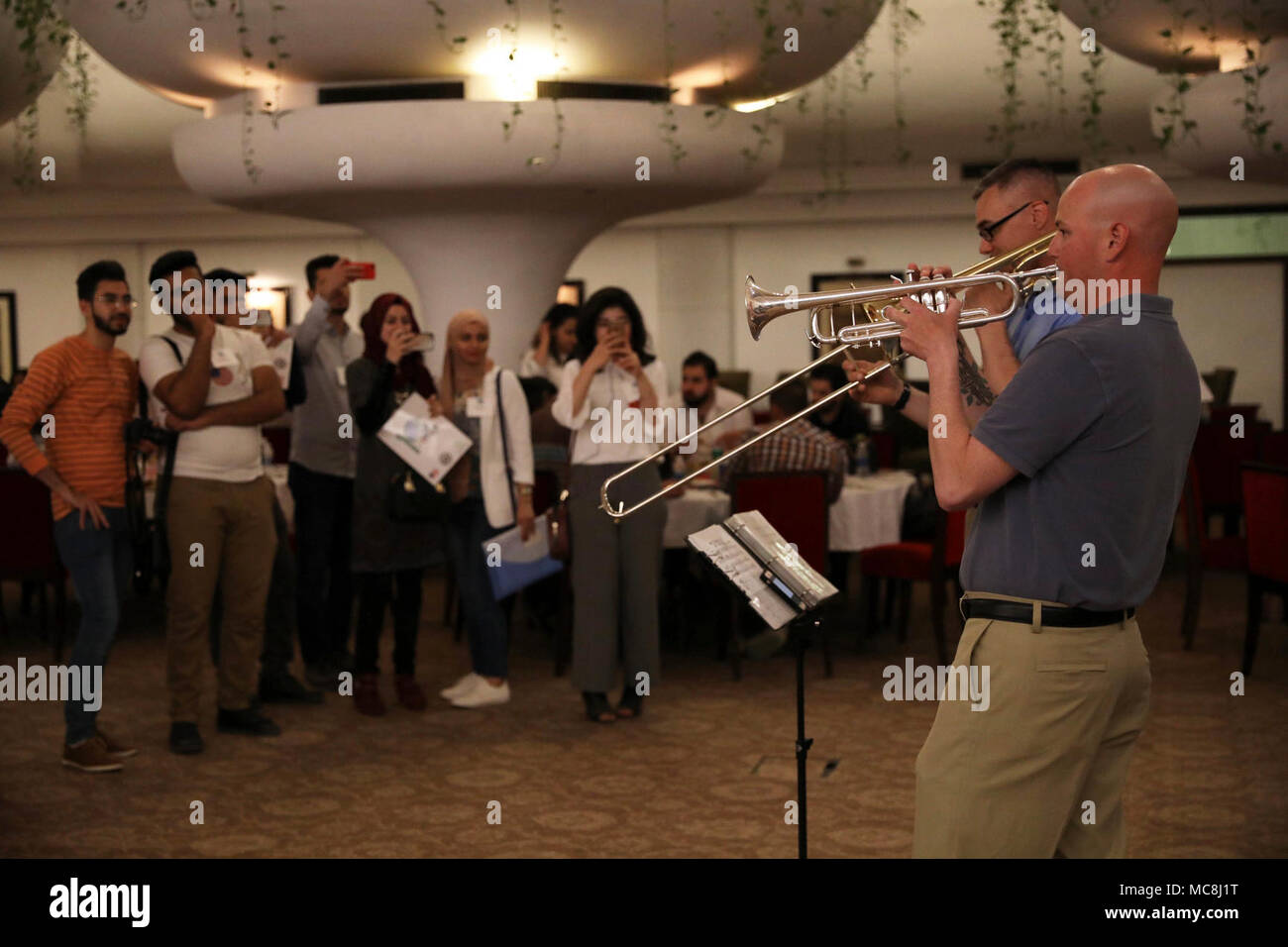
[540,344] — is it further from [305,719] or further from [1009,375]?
[1009,375]

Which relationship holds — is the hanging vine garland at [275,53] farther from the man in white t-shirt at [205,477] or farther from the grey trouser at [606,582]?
the grey trouser at [606,582]

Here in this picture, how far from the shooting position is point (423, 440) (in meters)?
5.29

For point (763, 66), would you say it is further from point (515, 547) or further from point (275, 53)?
point (515, 547)

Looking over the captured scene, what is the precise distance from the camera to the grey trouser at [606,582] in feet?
17.2

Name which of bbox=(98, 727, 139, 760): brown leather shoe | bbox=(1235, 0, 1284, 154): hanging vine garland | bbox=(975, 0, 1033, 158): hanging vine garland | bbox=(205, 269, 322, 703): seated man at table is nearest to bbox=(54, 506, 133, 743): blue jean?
bbox=(98, 727, 139, 760): brown leather shoe

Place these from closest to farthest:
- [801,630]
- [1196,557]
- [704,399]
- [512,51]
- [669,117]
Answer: [801,630] < [512,51] < [1196,557] < [669,117] < [704,399]

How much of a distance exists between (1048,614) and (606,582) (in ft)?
10.2

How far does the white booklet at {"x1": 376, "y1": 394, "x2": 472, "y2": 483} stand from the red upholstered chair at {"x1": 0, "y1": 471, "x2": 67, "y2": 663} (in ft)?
7.08

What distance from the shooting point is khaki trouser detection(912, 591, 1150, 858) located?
2.25 meters

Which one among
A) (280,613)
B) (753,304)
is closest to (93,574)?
(280,613)

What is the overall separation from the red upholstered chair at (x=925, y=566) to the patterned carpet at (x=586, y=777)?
1.45 ft

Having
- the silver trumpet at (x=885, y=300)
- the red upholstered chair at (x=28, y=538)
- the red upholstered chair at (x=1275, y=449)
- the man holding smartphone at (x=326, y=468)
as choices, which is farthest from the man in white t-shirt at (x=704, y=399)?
the silver trumpet at (x=885, y=300)
